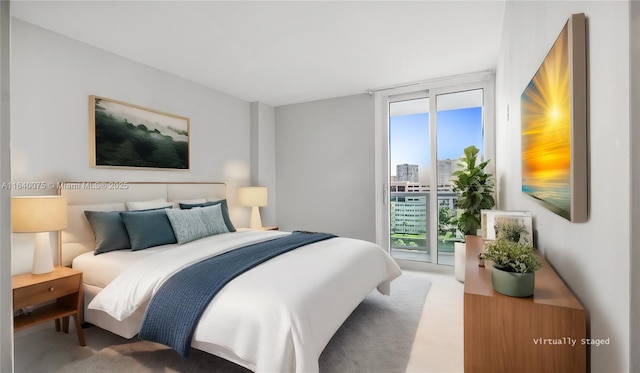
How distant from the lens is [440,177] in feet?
13.6

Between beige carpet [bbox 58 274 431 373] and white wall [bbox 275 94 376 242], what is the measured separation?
2.07 metres

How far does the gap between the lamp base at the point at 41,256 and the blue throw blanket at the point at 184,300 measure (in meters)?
1.15

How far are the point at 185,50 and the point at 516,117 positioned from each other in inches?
121

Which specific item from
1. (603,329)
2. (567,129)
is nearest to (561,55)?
(567,129)

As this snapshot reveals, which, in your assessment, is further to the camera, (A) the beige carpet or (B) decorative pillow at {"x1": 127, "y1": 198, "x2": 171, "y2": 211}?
(B) decorative pillow at {"x1": 127, "y1": 198, "x2": 171, "y2": 211}

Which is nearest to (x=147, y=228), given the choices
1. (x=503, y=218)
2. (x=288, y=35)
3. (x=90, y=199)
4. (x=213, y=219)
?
(x=90, y=199)

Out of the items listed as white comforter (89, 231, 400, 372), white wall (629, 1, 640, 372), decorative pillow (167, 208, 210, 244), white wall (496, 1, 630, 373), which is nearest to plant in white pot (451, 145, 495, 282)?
white comforter (89, 231, 400, 372)

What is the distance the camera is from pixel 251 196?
4383mm

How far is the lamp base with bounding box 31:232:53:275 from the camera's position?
7.34 ft

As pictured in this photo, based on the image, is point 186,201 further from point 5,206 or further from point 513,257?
point 513,257

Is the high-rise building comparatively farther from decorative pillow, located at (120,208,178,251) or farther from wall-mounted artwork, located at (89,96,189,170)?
decorative pillow, located at (120,208,178,251)

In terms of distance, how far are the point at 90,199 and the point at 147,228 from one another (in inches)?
24.8

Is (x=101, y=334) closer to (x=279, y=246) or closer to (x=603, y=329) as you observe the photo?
(x=279, y=246)

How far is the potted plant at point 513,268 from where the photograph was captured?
3.70 feet
